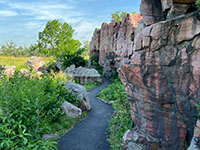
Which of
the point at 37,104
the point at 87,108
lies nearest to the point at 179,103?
the point at 37,104

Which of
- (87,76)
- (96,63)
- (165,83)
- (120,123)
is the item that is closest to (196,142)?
(165,83)

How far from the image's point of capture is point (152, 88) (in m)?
4.91

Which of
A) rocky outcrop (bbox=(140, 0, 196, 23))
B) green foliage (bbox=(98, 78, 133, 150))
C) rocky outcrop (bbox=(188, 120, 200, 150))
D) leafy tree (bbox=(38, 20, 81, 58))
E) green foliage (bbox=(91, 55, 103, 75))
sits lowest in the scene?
green foliage (bbox=(98, 78, 133, 150))

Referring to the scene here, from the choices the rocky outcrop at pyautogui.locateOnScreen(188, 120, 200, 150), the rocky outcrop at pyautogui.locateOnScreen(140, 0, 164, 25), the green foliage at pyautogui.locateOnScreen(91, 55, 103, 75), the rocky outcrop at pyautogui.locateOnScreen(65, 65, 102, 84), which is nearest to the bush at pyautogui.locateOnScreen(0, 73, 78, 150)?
the rocky outcrop at pyautogui.locateOnScreen(188, 120, 200, 150)

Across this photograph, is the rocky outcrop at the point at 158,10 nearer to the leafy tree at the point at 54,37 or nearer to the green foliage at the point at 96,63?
the green foliage at the point at 96,63

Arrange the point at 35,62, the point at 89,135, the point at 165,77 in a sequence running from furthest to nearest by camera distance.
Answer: the point at 35,62, the point at 89,135, the point at 165,77

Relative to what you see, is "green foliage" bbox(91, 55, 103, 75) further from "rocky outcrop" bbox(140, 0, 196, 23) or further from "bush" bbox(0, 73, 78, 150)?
"bush" bbox(0, 73, 78, 150)

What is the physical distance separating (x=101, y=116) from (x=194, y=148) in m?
6.18

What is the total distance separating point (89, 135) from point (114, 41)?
45.7 feet

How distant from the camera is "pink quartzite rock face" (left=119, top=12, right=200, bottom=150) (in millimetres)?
4207

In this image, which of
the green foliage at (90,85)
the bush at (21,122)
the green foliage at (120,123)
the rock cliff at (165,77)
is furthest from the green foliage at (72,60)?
the bush at (21,122)

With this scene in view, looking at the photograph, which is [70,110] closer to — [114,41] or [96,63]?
[114,41]

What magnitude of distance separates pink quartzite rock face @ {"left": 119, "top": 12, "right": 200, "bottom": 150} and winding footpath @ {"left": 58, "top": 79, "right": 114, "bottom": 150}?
153cm

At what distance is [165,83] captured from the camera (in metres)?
4.65
